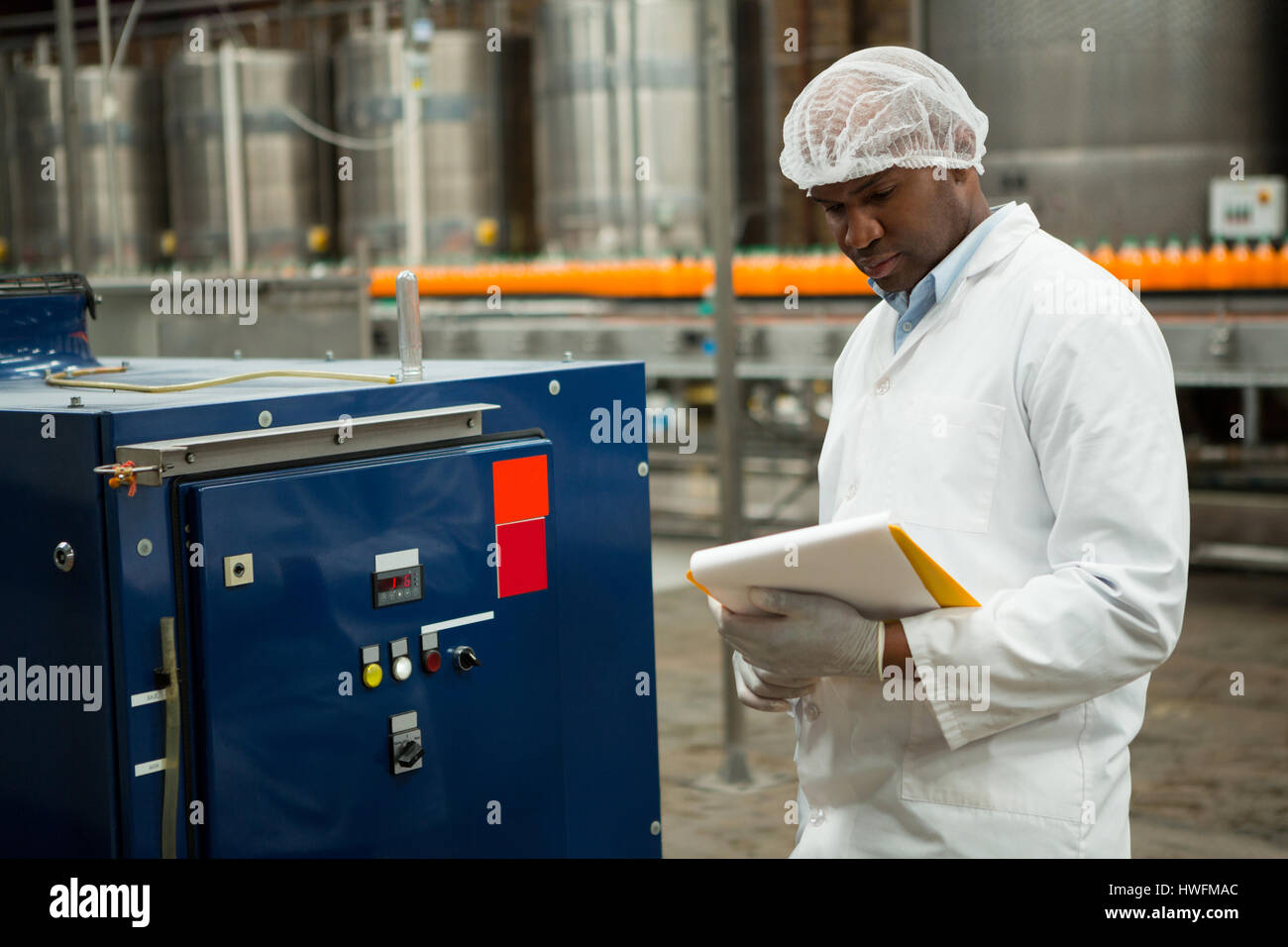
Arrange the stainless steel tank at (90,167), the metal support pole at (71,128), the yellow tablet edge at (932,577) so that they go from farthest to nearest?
the stainless steel tank at (90,167) → the metal support pole at (71,128) → the yellow tablet edge at (932,577)

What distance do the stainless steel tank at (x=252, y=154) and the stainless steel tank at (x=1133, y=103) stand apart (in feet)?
16.6

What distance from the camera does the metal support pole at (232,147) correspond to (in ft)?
30.9

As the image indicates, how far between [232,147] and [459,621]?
8.46 meters

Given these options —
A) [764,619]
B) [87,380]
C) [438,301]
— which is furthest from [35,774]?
[438,301]

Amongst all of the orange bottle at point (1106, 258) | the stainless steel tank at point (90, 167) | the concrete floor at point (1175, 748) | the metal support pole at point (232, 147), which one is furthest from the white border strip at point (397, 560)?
the stainless steel tank at point (90, 167)

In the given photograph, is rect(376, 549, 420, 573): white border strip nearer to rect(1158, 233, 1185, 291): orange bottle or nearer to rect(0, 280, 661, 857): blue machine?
rect(0, 280, 661, 857): blue machine

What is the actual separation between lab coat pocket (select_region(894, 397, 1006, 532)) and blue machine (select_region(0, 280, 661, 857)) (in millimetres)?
534

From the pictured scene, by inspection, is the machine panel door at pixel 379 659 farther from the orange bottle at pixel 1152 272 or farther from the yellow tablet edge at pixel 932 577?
the orange bottle at pixel 1152 272

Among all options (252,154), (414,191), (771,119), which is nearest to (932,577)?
(414,191)

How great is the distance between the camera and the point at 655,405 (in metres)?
7.88

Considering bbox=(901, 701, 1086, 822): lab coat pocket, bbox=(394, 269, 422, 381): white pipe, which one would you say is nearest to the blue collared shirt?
bbox=(901, 701, 1086, 822): lab coat pocket

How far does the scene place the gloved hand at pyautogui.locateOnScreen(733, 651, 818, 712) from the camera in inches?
63.6

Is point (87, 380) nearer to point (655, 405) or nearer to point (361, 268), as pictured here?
point (361, 268)
